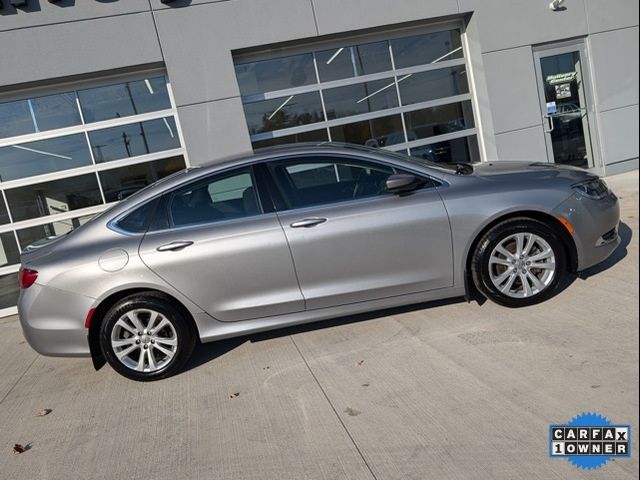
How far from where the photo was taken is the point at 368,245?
3.83 metres

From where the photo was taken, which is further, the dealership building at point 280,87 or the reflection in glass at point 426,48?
the reflection in glass at point 426,48

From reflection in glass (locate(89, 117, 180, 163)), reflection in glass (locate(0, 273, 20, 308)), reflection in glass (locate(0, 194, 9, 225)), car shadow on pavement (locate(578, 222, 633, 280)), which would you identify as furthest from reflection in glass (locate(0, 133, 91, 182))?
car shadow on pavement (locate(578, 222, 633, 280))

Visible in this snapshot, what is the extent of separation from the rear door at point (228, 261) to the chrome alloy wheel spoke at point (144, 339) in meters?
0.32

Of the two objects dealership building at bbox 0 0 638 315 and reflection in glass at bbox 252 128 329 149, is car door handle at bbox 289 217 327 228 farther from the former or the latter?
reflection in glass at bbox 252 128 329 149

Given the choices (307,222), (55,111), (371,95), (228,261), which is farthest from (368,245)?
(55,111)

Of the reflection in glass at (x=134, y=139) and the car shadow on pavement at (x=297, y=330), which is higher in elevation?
the reflection in glass at (x=134, y=139)

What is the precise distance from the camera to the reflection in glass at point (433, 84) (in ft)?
28.1

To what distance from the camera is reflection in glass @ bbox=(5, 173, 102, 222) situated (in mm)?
7332

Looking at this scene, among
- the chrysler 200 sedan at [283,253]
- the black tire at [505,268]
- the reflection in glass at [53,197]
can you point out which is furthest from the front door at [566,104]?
the reflection in glass at [53,197]

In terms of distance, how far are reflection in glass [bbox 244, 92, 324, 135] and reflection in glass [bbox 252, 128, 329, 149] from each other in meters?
0.17

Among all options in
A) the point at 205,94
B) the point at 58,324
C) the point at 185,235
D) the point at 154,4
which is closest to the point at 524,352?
the point at 185,235

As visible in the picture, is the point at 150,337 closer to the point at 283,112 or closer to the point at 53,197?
the point at 53,197

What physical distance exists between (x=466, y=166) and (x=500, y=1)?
537cm

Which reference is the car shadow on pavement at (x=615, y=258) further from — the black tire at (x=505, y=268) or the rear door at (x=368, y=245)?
the rear door at (x=368, y=245)
